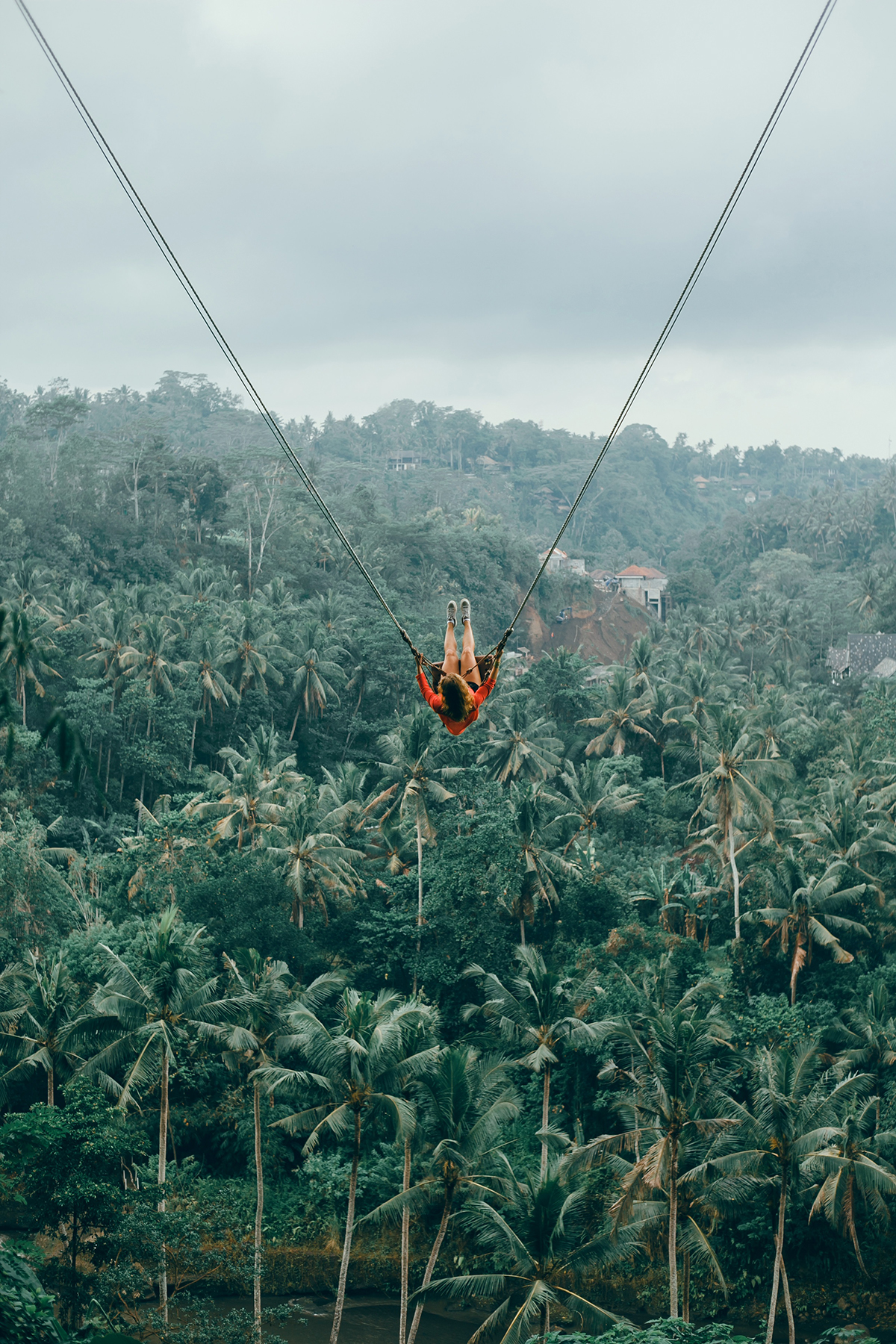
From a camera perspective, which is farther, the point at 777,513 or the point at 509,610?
the point at 777,513

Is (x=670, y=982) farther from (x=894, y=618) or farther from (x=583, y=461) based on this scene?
(x=583, y=461)

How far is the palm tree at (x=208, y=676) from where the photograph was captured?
3997 cm

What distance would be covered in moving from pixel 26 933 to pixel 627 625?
5006cm

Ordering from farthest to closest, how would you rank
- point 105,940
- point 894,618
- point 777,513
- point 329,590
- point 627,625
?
point 777,513 → point 627,625 → point 894,618 → point 329,590 → point 105,940

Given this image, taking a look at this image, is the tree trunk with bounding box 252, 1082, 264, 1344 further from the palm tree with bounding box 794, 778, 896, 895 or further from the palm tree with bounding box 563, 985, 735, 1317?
the palm tree with bounding box 794, 778, 896, 895

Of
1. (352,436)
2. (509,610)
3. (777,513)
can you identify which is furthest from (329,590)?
(352,436)

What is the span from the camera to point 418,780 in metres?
31.3

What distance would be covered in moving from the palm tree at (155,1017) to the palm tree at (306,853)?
719 cm

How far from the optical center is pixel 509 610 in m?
62.0

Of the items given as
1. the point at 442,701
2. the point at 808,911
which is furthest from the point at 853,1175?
the point at 442,701

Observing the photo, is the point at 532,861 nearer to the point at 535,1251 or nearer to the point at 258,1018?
the point at 258,1018

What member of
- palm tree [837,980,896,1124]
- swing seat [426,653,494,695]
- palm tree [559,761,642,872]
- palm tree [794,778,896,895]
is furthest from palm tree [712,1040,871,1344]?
palm tree [559,761,642,872]

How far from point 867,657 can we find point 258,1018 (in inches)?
1586

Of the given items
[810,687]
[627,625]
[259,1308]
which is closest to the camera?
[259,1308]
